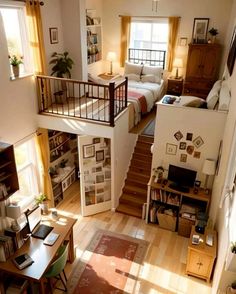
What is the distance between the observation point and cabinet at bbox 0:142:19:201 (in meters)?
3.89

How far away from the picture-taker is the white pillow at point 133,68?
8266 mm

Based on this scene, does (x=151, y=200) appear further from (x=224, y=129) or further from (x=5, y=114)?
(x=5, y=114)

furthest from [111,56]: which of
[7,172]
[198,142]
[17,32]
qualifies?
[7,172]

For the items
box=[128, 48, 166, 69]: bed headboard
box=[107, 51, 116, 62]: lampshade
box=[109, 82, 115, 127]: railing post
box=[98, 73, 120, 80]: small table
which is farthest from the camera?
box=[107, 51, 116, 62]: lampshade

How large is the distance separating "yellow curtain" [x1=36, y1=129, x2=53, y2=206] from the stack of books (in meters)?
2.07

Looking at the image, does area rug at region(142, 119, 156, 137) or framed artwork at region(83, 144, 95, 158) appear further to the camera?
area rug at region(142, 119, 156, 137)

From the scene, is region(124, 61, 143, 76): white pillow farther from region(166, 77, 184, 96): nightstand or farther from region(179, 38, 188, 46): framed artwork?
region(179, 38, 188, 46): framed artwork

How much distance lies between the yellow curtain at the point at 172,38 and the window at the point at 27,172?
16.1ft

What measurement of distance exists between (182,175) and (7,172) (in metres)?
3.03

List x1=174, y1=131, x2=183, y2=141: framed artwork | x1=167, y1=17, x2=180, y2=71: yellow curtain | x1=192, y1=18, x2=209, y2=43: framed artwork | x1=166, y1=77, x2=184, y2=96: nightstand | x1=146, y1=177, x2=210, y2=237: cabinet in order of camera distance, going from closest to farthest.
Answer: x1=174, y1=131, x2=183, y2=141: framed artwork → x1=146, y1=177, x2=210, y2=237: cabinet → x1=192, y1=18, x2=209, y2=43: framed artwork → x1=167, y1=17, x2=180, y2=71: yellow curtain → x1=166, y1=77, x2=184, y2=96: nightstand

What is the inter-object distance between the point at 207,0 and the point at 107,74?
348 cm

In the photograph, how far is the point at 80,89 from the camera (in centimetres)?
628

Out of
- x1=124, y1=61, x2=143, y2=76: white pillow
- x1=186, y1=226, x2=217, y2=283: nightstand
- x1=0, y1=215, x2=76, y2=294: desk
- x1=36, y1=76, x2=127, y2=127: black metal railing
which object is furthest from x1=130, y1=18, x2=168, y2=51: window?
x1=0, y1=215, x2=76, y2=294: desk

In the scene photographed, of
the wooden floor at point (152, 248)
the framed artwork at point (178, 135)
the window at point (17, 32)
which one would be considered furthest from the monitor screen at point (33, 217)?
the framed artwork at point (178, 135)
